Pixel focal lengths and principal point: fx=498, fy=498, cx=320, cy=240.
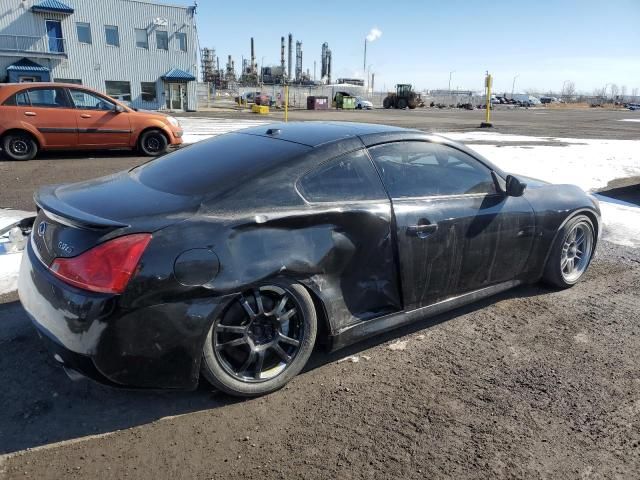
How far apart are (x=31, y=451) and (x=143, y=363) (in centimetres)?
63

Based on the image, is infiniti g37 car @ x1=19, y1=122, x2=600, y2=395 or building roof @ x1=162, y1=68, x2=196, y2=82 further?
building roof @ x1=162, y1=68, x2=196, y2=82

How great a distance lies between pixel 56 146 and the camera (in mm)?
10352

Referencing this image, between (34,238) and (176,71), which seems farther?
(176,71)

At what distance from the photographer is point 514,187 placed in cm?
368

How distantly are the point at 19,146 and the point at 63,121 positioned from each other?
1.00 metres

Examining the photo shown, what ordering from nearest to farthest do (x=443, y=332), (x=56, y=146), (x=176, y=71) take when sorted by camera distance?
(x=443, y=332) < (x=56, y=146) < (x=176, y=71)

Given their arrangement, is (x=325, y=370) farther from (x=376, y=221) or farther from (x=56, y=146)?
(x=56, y=146)

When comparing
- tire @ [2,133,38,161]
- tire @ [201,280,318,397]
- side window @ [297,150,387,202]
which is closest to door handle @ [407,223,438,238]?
side window @ [297,150,387,202]

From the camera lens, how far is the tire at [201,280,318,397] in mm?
2580

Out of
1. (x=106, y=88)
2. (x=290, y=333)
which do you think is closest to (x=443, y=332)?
(x=290, y=333)

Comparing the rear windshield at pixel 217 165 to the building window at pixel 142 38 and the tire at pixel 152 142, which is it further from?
the building window at pixel 142 38

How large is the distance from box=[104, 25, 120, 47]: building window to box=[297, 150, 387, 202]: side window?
39449 mm

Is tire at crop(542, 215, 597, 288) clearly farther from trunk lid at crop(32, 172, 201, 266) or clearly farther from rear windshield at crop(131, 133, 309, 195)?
trunk lid at crop(32, 172, 201, 266)

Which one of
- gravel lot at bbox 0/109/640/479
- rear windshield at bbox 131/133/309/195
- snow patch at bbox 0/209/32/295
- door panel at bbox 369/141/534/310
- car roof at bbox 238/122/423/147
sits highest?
car roof at bbox 238/122/423/147
